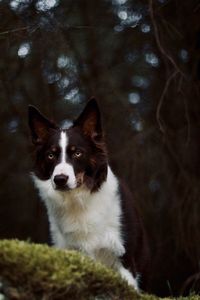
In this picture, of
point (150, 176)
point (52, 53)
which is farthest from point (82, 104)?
point (150, 176)

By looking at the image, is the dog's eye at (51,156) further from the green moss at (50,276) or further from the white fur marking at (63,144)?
the green moss at (50,276)

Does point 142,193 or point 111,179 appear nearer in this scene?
point 111,179

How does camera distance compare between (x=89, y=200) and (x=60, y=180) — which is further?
(x=89, y=200)

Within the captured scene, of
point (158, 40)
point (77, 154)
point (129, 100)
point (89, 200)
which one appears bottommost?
point (89, 200)

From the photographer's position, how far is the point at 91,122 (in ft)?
18.0

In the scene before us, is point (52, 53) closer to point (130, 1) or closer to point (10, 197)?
point (130, 1)

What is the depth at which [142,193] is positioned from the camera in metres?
8.24

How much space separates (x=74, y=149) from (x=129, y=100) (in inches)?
123

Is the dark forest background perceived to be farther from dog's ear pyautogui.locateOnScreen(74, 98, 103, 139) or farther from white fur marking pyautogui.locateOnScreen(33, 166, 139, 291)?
dog's ear pyautogui.locateOnScreen(74, 98, 103, 139)

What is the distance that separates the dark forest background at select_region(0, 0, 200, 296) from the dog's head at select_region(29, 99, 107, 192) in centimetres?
259

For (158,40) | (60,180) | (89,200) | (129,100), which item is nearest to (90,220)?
(89,200)

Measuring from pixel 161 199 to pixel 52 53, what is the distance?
2.21 m

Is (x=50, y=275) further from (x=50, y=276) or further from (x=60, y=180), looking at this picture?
(x=60, y=180)

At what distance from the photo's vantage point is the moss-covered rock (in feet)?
8.78
